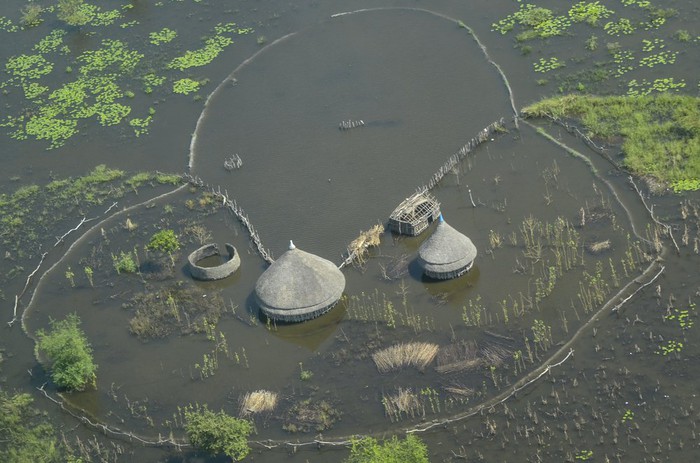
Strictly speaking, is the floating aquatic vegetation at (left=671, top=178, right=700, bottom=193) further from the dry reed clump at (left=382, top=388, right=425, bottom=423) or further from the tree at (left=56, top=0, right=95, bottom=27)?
the tree at (left=56, top=0, right=95, bottom=27)

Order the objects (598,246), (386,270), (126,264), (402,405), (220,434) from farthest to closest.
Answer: (126,264), (386,270), (598,246), (402,405), (220,434)

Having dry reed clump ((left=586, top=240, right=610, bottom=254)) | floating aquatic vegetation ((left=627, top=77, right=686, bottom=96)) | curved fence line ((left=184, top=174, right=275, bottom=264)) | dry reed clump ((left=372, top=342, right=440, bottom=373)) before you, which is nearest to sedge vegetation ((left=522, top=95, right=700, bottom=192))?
floating aquatic vegetation ((left=627, top=77, right=686, bottom=96))

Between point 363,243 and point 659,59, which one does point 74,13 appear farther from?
point 659,59

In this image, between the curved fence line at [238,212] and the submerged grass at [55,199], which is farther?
the submerged grass at [55,199]

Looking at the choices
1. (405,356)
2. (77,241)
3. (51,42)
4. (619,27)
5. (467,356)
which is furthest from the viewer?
(51,42)

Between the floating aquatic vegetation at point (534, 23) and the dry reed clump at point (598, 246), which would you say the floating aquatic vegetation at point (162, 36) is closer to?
the floating aquatic vegetation at point (534, 23)

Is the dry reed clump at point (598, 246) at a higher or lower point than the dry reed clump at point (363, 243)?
higher

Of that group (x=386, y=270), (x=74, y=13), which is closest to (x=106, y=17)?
(x=74, y=13)

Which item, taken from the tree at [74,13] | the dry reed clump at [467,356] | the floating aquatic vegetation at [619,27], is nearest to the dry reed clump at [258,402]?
the dry reed clump at [467,356]
